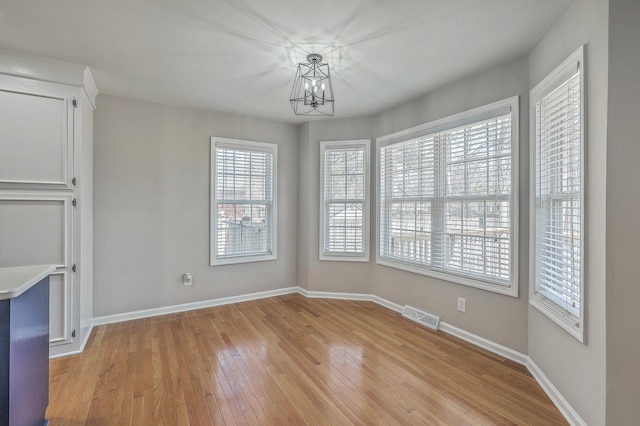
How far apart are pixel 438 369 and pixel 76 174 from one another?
3.59m

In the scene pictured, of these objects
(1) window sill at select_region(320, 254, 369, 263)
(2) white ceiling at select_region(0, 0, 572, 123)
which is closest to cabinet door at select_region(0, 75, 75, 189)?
Answer: (2) white ceiling at select_region(0, 0, 572, 123)

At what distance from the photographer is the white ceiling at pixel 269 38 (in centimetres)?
201

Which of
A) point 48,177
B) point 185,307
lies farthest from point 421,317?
point 48,177

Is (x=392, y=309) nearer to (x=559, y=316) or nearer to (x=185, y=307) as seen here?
(x=559, y=316)

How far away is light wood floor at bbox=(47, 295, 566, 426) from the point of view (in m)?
2.00

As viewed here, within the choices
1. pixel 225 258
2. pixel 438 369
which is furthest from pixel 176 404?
pixel 225 258

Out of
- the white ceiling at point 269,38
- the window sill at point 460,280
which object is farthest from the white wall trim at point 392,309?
the white ceiling at point 269,38

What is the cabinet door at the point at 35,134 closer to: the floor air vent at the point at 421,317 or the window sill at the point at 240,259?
the window sill at the point at 240,259

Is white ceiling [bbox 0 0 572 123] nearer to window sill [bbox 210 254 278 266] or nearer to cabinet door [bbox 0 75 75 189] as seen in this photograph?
cabinet door [bbox 0 75 75 189]

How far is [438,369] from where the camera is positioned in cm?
256

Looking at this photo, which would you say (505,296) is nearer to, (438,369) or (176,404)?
(438,369)

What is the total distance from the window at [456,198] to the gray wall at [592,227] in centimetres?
73

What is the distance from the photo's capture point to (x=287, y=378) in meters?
2.42

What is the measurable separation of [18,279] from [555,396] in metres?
3.30
